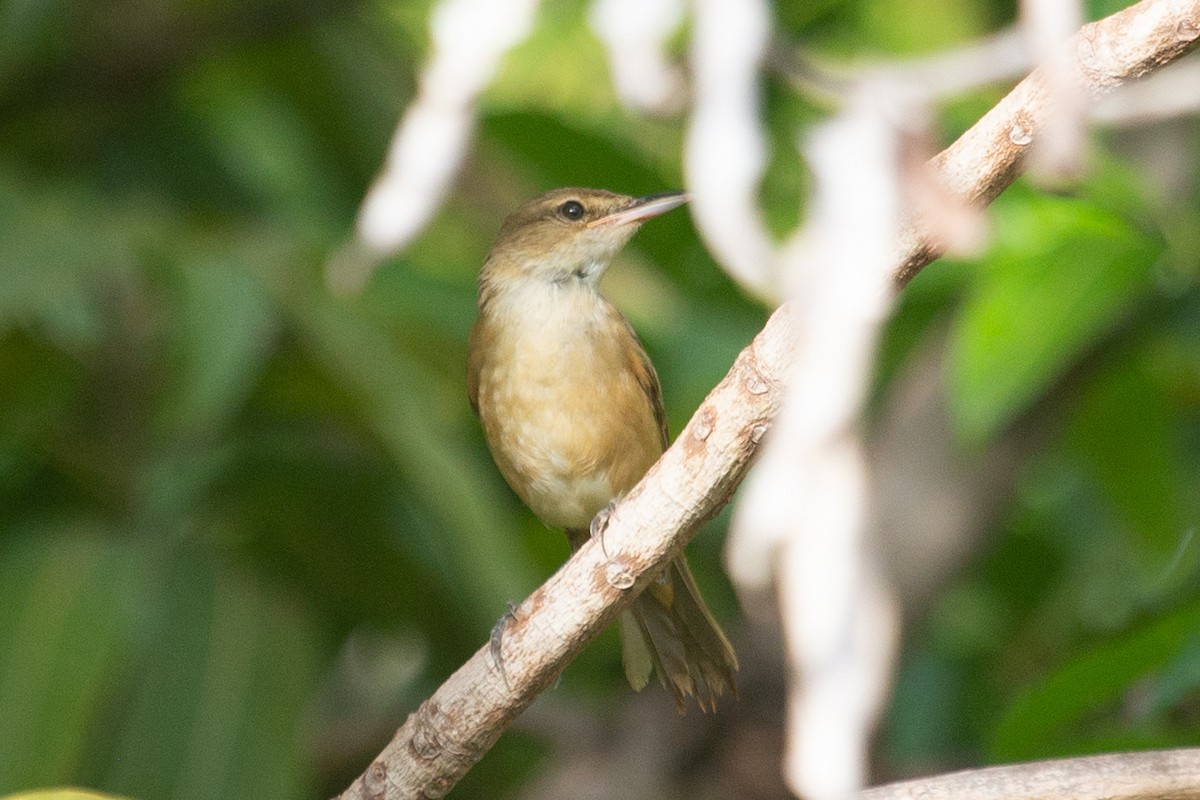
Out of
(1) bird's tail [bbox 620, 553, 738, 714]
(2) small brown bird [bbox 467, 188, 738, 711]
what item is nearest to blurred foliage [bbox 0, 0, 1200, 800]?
(2) small brown bird [bbox 467, 188, 738, 711]

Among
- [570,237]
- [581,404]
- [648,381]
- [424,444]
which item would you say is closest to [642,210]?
[570,237]

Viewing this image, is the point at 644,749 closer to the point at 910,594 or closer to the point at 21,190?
the point at 910,594

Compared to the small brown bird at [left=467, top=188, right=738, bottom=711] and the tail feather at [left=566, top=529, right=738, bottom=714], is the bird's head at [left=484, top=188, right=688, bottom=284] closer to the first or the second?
the small brown bird at [left=467, top=188, right=738, bottom=711]

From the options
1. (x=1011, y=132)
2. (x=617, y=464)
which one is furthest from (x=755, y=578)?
(x=617, y=464)

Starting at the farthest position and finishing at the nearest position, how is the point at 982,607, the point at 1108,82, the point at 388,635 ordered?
the point at 982,607, the point at 388,635, the point at 1108,82

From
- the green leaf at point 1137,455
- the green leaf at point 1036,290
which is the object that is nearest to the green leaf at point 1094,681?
the green leaf at point 1036,290
